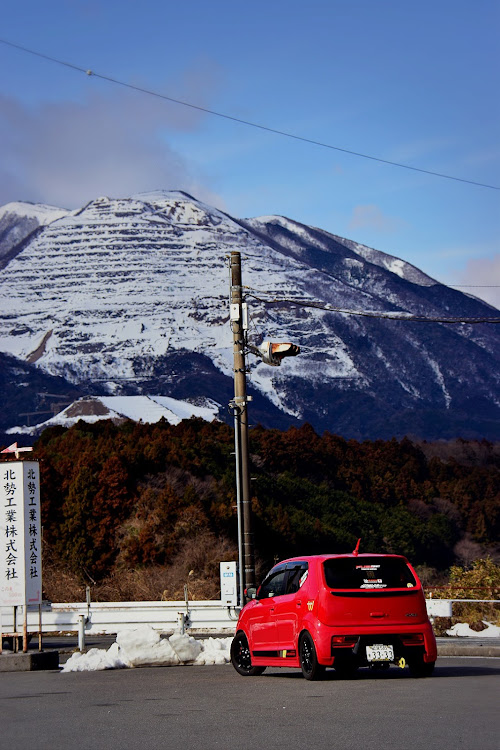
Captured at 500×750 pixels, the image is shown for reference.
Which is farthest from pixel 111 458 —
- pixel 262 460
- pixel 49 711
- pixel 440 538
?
pixel 49 711

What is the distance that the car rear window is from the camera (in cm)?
1362

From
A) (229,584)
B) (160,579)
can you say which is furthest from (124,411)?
(229,584)

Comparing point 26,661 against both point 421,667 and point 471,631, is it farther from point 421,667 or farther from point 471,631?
point 471,631

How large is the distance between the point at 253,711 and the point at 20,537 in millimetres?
7488

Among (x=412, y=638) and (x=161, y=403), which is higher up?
(x=161, y=403)

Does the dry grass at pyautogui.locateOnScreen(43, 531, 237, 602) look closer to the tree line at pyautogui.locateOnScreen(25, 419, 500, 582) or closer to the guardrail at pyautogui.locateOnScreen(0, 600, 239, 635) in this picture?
the tree line at pyautogui.locateOnScreen(25, 419, 500, 582)

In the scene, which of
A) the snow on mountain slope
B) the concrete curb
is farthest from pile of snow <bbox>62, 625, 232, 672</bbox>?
the snow on mountain slope

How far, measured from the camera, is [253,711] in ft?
36.4

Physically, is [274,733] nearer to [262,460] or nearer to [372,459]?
[262,460]

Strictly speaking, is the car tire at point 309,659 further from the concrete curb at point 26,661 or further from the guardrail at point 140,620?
the guardrail at point 140,620

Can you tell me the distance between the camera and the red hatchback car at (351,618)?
13258 mm

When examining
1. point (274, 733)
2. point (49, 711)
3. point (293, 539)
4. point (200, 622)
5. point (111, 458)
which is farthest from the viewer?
point (293, 539)

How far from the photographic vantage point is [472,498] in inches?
3474

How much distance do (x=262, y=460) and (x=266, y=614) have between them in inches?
2490
